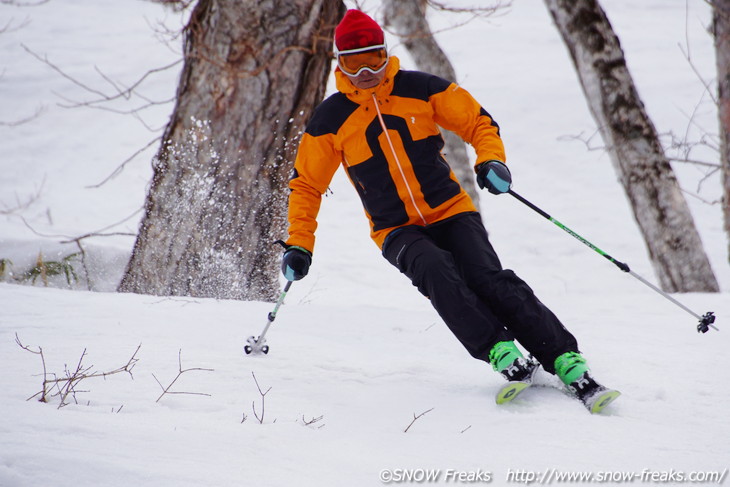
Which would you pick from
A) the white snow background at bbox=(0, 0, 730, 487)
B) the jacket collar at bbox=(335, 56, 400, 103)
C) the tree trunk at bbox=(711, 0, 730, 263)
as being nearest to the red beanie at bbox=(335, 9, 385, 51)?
the jacket collar at bbox=(335, 56, 400, 103)

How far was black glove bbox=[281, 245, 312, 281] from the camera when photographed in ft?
9.62

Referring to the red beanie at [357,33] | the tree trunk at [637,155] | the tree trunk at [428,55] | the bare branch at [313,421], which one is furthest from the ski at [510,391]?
the tree trunk at [428,55]

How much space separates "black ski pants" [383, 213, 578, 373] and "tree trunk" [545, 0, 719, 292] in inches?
125

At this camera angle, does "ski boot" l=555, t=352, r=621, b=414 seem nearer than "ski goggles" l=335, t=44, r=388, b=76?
Yes

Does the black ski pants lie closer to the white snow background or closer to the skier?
the skier

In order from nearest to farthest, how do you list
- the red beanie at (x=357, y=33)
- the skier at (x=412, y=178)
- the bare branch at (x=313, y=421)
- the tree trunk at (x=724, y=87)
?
the bare branch at (x=313, y=421)
the skier at (x=412, y=178)
the red beanie at (x=357, y=33)
the tree trunk at (x=724, y=87)

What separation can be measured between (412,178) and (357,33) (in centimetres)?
73

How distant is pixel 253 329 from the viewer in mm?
3285

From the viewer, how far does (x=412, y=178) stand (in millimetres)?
2904

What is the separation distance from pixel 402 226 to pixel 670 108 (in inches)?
468

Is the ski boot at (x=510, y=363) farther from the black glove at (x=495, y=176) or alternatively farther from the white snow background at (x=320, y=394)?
the black glove at (x=495, y=176)

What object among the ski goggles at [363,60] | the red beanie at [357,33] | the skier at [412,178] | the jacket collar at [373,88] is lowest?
the skier at [412,178]

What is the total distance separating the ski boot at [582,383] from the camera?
7.74ft

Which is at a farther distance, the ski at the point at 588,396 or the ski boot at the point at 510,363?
the ski boot at the point at 510,363
